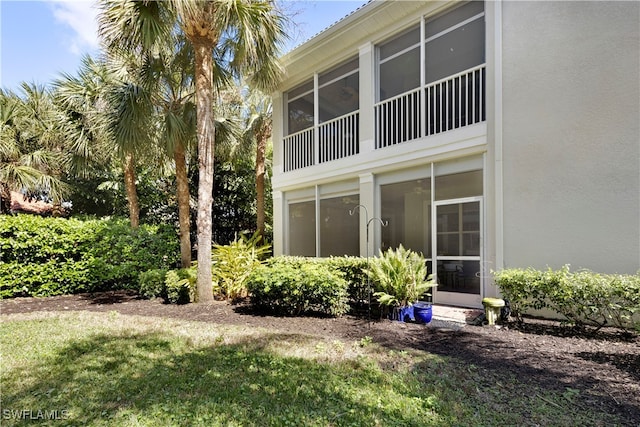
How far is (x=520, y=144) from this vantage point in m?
6.05

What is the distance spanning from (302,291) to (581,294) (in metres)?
4.28

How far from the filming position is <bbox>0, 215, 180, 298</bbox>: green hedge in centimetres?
818

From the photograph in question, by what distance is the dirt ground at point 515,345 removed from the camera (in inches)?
132

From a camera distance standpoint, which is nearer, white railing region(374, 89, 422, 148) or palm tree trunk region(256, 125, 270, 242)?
white railing region(374, 89, 422, 148)

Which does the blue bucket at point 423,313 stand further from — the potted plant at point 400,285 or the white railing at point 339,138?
the white railing at point 339,138

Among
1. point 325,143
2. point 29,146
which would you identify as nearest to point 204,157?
point 325,143

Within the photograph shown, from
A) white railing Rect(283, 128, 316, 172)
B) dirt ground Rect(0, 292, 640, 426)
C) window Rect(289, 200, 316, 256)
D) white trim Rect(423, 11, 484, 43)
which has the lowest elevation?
dirt ground Rect(0, 292, 640, 426)

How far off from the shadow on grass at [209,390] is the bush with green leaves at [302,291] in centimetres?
200

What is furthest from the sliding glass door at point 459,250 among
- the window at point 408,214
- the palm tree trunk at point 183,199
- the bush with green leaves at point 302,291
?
the palm tree trunk at point 183,199

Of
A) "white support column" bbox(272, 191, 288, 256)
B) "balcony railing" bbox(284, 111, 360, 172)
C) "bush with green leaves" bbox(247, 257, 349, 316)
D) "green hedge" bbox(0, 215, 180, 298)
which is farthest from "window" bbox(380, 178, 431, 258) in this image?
"green hedge" bbox(0, 215, 180, 298)

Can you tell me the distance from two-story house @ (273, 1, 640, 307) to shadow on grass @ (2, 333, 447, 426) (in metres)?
3.90

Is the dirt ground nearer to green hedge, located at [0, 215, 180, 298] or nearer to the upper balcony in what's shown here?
green hedge, located at [0, 215, 180, 298]

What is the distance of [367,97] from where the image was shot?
8445 millimetres

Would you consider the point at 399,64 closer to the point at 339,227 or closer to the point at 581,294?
the point at 339,227
